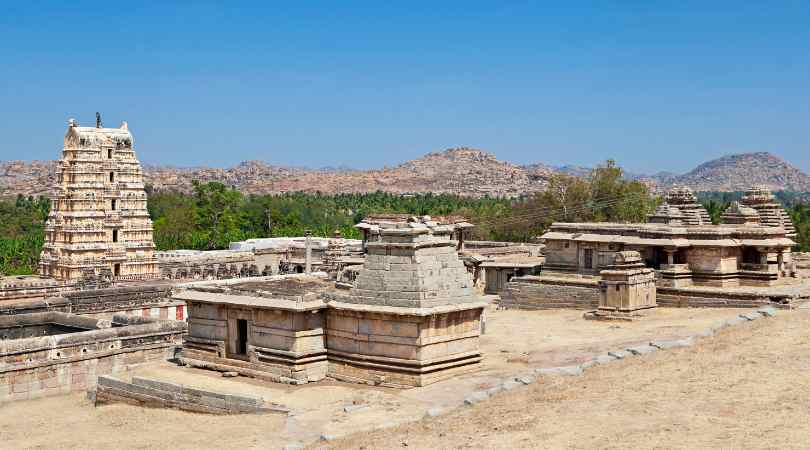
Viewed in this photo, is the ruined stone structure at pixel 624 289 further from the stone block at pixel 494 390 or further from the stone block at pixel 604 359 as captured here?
the stone block at pixel 494 390

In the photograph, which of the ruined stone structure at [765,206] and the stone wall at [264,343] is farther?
the ruined stone structure at [765,206]

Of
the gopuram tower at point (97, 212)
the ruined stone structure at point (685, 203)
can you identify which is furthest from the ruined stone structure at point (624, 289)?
the gopuram tower at point (97, 212)

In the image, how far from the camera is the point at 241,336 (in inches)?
882

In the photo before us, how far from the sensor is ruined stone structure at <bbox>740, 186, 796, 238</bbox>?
40.5 meters

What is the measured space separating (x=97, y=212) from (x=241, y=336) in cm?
2625

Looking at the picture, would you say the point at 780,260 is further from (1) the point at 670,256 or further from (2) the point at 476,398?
(2) the point at 476,398

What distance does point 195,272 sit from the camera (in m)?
52.2

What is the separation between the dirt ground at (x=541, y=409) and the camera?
47.3 feet

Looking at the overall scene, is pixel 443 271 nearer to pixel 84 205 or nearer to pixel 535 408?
pixel 535 408

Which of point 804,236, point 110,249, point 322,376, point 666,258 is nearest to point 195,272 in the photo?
point 110,249

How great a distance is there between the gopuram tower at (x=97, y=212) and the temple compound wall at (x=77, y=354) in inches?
669

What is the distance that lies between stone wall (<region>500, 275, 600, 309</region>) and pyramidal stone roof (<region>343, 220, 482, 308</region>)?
39.4ft

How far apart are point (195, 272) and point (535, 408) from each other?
38.5 m

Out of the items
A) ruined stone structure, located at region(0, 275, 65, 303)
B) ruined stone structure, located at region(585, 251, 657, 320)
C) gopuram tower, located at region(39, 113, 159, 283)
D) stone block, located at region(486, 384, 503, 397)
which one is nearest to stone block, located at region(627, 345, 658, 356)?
stone block, located at region(486, 384, 503, 397)
